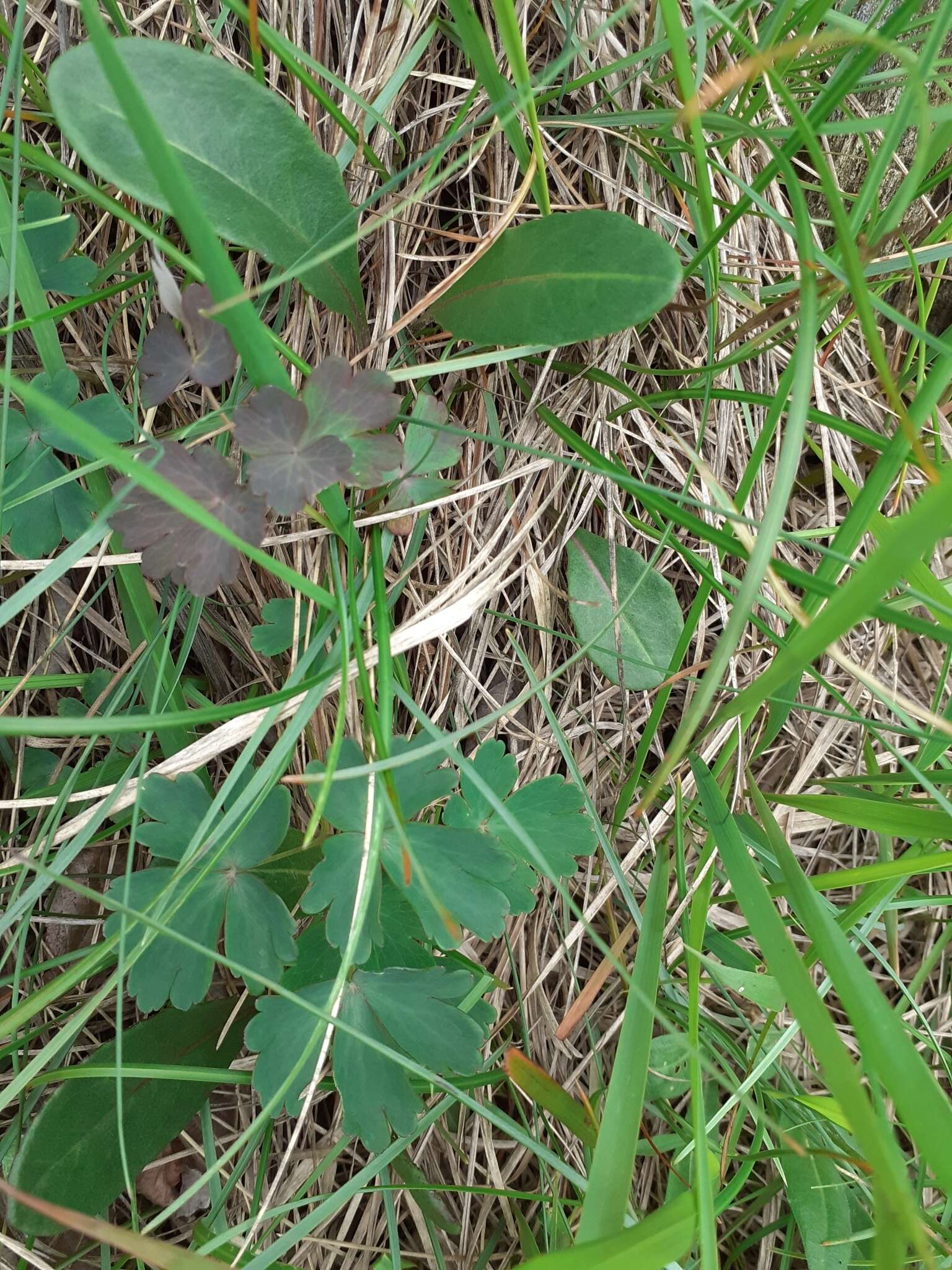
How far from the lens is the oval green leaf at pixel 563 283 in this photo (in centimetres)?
87

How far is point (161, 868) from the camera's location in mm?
984

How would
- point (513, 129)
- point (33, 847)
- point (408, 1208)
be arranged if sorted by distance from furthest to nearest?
point (408, 1208) < point (33, 847) < point (513, 129)

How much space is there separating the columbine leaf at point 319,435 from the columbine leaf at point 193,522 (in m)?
0.05

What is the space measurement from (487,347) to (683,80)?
1.27 ft

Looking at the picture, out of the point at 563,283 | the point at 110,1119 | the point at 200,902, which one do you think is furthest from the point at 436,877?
the point at 563,283

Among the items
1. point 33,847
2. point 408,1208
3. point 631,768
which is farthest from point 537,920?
point 33,847

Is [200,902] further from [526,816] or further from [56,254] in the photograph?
[56,254]

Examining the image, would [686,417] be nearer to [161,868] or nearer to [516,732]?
[516,732]

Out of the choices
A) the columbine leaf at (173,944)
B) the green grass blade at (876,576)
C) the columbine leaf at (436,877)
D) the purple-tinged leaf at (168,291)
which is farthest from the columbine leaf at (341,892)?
the purple-tinged leaf at (168,291)

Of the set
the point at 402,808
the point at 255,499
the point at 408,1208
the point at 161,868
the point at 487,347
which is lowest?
the point at 408,1208

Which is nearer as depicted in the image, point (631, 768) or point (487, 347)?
point (487, 347)

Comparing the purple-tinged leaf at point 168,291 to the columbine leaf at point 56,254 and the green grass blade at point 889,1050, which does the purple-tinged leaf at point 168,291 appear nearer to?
the columbine leaf at point 56,254

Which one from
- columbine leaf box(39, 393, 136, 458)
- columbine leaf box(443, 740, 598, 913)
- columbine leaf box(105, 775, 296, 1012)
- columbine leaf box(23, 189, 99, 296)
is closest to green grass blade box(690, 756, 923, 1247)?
columbine leaf box(443, 740, 598, 913)

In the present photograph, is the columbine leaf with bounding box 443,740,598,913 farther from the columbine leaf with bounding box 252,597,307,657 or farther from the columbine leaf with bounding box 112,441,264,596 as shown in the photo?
the columbine leaf with bounding box 112,441,264,596
